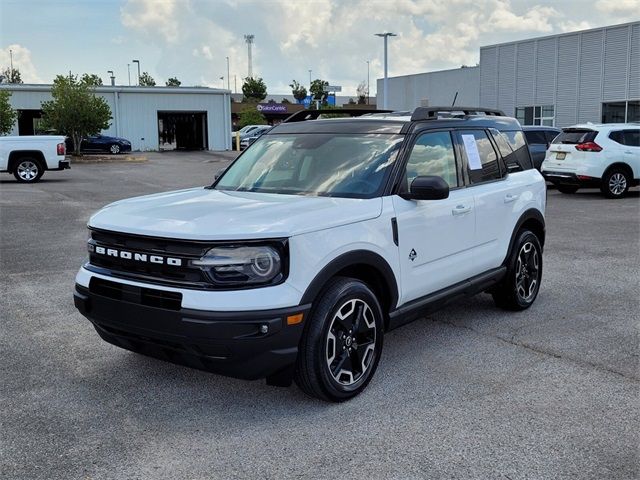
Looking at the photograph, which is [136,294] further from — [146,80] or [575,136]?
[146,80]

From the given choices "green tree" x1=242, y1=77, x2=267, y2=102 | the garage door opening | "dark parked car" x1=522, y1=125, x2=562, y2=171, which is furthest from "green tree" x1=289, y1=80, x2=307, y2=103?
"dark parked car" x1=522, y1=125, x2=562, y2=171

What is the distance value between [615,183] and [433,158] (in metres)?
12.6

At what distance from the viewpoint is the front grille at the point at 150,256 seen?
3744mm

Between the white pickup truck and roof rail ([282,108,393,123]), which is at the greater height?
roof rail ([282,108,393,123])

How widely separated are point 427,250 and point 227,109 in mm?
42556

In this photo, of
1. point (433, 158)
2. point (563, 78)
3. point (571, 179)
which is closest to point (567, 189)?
point (571, 179)

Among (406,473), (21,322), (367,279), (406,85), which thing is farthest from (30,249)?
(406,85)

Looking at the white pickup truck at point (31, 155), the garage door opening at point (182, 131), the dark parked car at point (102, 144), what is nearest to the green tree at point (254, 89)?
the garage door opening at point (182, 131)

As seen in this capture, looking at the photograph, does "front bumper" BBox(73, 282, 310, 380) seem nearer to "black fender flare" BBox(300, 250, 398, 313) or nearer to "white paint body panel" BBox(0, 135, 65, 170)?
"black fender flare" BBox(300, 250, 398, 313)

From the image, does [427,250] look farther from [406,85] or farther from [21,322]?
[406,85]

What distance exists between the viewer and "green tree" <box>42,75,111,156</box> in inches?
1300

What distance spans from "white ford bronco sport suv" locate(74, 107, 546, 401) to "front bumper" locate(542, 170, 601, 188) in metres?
10.9

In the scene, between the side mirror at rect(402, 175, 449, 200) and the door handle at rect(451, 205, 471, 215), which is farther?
the door handle at rect(451, 205, 471, 215)

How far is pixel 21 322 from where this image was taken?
589 cm
